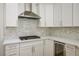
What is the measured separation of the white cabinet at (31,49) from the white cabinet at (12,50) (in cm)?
6

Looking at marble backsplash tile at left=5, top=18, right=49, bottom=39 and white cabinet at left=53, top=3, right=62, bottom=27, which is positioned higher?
white cabinet at left=53, top=3, right=62, bottom=27

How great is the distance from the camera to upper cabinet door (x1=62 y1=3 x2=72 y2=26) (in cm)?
96

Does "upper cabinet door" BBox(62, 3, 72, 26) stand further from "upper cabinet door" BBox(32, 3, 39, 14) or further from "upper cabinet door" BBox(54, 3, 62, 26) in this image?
"upper cabinet door" BBox(32, 3, 39, 14)

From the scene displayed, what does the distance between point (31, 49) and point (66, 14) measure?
0.61m

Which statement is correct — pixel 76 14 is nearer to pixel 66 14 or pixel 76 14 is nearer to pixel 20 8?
pixel 66 14

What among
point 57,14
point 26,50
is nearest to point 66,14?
point 57,14

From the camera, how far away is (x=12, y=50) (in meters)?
0.94

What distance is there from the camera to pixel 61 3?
956 mm

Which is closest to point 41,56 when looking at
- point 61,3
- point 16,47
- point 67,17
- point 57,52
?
point 57,52

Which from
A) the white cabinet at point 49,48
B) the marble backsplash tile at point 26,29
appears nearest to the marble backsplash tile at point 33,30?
the marble backsplash tile at point 26,29

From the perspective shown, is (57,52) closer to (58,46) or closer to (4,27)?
(58,46)

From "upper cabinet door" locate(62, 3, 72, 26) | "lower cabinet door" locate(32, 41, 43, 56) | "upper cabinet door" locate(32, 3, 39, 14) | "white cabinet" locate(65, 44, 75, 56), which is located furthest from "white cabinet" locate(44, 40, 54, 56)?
"upper cabinet door" locate(32, 3, 39, 14)

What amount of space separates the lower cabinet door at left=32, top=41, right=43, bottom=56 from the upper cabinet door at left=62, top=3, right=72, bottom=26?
398 mm

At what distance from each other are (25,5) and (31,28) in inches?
11.3
